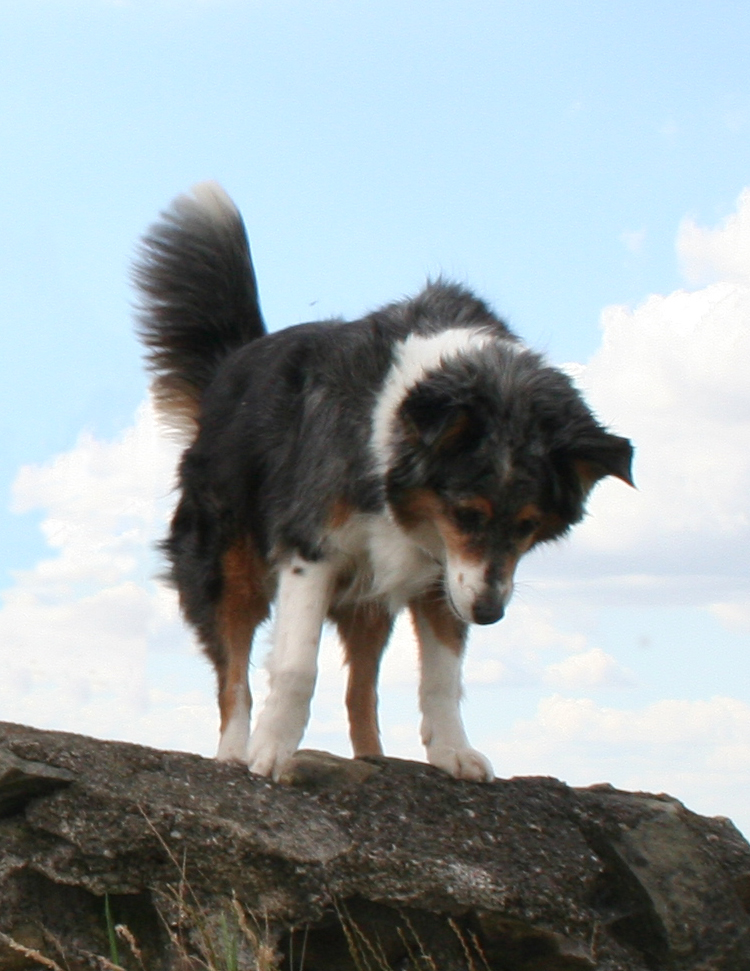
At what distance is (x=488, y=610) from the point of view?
554 centimetres

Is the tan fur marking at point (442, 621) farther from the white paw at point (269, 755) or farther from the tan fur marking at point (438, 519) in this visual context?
the white paw at point (269, 755)

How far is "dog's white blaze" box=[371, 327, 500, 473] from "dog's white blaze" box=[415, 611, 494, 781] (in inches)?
40.1

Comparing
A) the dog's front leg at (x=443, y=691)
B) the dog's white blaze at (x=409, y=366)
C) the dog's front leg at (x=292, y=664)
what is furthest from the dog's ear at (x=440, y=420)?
the dog's front leg at (x=443, y=691)

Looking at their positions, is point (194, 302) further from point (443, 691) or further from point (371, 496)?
point (443, 691)

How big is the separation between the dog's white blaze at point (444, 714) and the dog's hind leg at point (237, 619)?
961 millimetres

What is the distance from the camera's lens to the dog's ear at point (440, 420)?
5473 millimetres

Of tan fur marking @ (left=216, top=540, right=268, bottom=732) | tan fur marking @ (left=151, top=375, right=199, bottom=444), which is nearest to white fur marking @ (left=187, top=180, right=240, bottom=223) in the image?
tan fur marking @ (left=151, top=375, right=199, bottom=444)

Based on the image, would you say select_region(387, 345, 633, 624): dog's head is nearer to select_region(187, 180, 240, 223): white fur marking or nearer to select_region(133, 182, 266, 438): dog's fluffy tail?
select_region(133, 182, 266, 438): dog's fluffy tail

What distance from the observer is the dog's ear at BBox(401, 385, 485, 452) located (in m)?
5.47

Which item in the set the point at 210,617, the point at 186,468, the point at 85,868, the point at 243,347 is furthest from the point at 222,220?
the point at 85,868

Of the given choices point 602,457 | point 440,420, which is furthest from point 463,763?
point 440,420

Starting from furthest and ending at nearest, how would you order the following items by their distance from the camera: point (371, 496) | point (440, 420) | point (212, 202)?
1. point (212, 202)
2. point (371, 496)
3. point (440, 420)

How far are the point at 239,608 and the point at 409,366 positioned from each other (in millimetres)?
1669

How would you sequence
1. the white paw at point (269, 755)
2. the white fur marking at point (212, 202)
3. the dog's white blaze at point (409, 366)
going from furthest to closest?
1. the white fur marking at point (212, 202)
2. the dog's white blaze at point (409, 366)
3. the white paw at point (269, 755)
